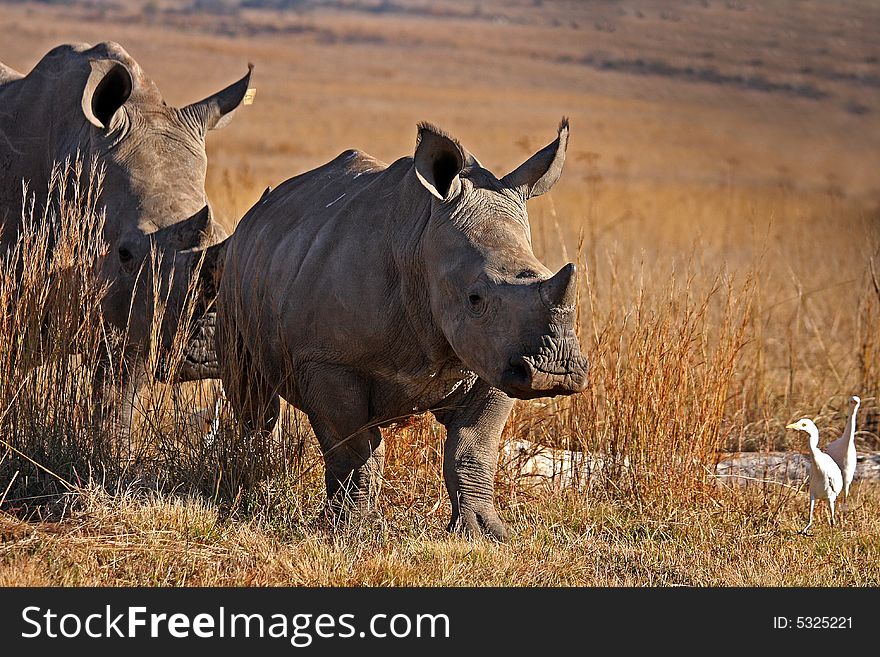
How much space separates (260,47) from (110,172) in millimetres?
65252

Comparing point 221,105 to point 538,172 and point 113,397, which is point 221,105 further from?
point 538,172

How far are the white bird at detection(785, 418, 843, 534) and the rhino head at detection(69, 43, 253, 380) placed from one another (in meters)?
2.73

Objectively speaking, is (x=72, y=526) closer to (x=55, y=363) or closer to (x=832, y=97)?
(x=55, y=363)

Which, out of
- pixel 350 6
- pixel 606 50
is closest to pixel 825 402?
pixel 606 50

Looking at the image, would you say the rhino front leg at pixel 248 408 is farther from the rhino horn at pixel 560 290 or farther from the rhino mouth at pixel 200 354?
the rhino horn at pixel 560 290

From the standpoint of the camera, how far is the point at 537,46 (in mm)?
60062

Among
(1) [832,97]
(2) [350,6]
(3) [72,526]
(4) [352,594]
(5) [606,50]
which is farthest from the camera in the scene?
(2) [350,6]

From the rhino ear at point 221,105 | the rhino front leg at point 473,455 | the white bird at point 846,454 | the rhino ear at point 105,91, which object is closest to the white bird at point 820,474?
A: the white bird at point 846,454

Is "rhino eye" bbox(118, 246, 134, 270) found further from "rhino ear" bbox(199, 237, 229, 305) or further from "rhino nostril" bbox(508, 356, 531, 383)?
"rhino nostril" bbox(508, 356, 531, 383)

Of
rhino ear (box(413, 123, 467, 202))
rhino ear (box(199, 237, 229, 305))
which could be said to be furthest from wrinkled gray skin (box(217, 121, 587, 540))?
rhino ear (box(199, 237, 229, 305))

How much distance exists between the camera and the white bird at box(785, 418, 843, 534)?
19.5 feet

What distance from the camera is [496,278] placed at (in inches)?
197

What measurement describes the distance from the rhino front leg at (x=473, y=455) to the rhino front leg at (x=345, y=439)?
1.06 feet

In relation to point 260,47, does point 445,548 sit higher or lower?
lower
